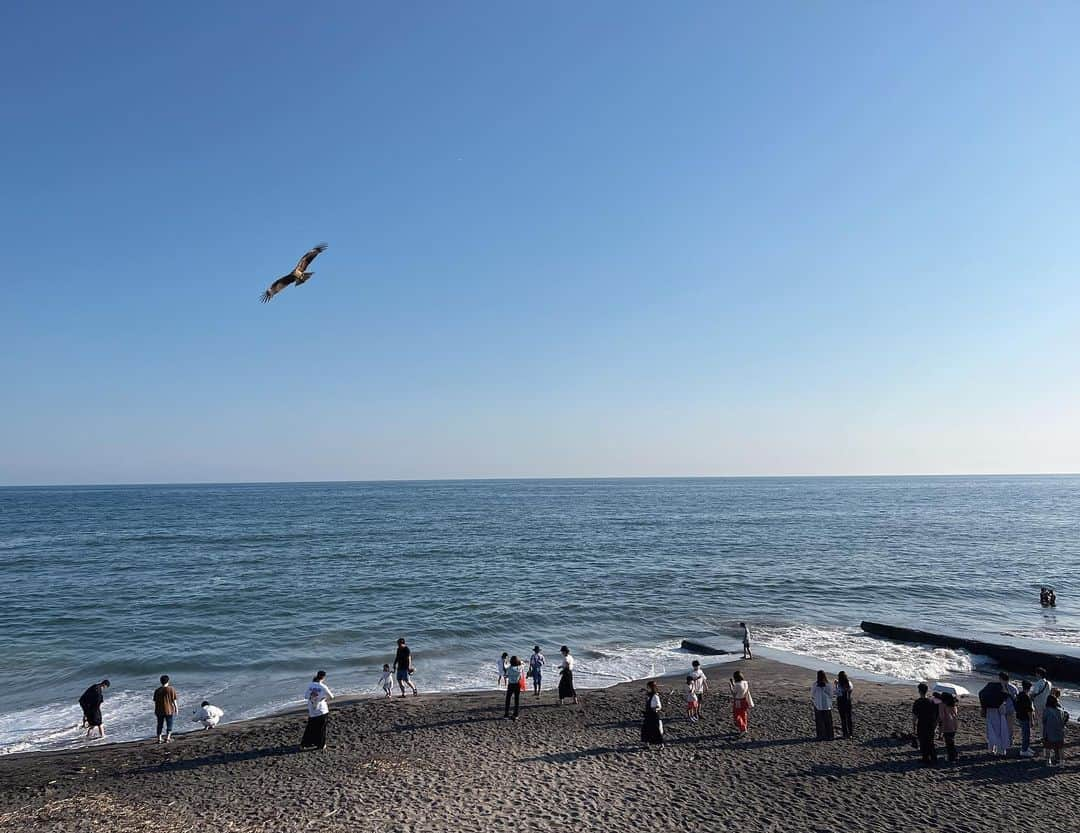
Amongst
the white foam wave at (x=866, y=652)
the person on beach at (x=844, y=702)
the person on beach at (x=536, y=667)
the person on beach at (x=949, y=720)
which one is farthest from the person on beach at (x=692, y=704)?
the white foam wave at (x=866, y=652)

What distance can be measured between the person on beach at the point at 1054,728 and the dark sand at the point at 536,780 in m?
0.39

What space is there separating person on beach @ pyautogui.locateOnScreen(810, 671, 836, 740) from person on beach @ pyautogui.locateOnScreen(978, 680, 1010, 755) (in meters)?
3.21

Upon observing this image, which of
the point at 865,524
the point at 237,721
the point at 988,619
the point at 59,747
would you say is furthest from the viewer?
the point at 865,524

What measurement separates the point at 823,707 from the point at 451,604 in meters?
24.3

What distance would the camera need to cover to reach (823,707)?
15.9 m

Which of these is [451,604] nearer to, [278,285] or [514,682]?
[514,682]

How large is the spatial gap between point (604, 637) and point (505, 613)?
22.1 ft

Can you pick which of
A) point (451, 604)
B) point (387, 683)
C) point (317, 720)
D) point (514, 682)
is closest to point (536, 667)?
point (514, 682)

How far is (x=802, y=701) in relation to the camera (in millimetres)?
19641

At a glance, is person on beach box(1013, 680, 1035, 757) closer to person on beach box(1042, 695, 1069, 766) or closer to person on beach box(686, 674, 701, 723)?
person on beach box(1042, 695, 1069, 766)

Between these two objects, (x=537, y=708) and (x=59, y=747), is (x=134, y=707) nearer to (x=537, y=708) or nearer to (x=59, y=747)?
(x=59, y=747)

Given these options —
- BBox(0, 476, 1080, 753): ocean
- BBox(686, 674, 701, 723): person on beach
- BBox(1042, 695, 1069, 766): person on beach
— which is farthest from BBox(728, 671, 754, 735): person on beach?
BBox(0, 476, 1080, 753): ocean

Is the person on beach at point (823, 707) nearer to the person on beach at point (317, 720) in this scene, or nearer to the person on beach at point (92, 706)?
the person on beach at point (317, 720)

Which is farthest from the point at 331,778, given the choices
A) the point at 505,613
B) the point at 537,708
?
the point at 505,613
